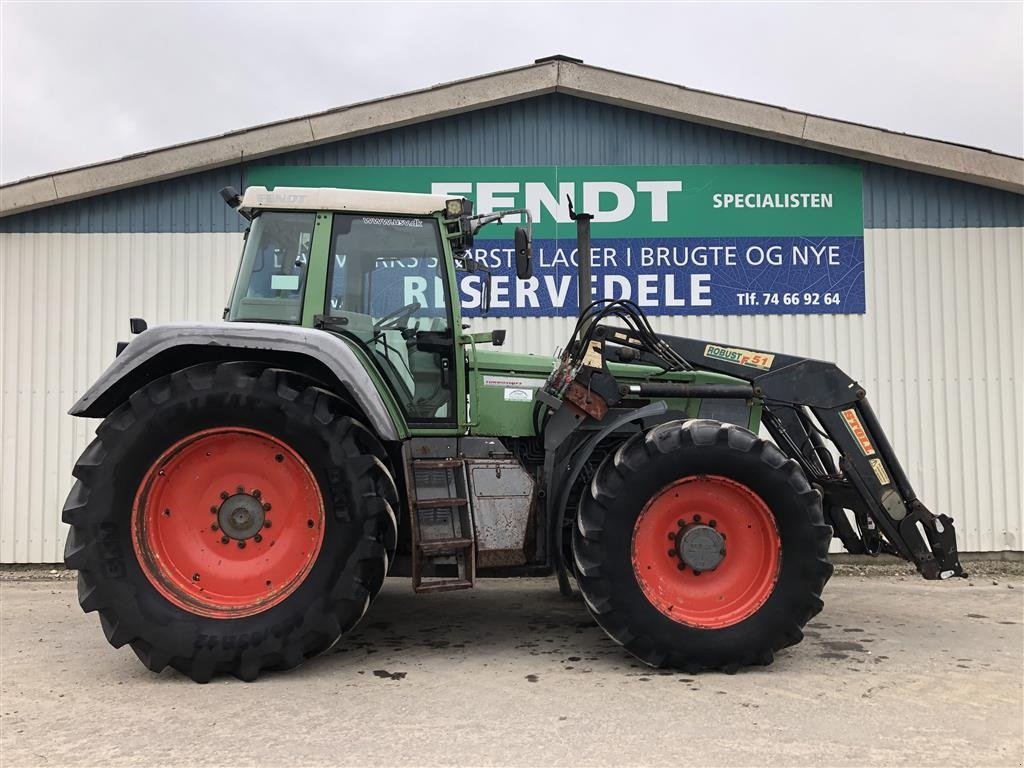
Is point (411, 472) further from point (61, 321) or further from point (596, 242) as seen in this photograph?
point (61, 321)

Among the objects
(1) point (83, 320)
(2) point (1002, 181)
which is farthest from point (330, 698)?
(2) point (1002, 181)

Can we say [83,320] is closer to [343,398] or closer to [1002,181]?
[343,398]

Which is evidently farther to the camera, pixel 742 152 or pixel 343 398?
pixel 742 152

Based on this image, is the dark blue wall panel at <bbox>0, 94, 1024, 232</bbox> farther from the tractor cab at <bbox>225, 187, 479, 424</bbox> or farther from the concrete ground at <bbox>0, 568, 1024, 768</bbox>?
the concrete ground at <bbox>0, 568, 1024, 768</bbox>

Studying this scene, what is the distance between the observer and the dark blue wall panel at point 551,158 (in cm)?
746

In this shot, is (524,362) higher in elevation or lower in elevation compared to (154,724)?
higher

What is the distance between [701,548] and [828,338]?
4.01 meters

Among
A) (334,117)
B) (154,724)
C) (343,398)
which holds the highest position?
(334,117)

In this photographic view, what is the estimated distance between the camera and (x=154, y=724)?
3.44 meters

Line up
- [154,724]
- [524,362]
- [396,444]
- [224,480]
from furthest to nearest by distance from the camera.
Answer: [524,362] < [396,444] < [224,480] < [154,724]

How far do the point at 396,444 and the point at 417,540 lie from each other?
627mm

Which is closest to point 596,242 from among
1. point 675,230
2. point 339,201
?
point 675,230

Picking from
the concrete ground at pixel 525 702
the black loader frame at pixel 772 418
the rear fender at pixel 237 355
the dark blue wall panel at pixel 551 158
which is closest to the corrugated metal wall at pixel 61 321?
the dark blue wall panel at pixel 551 158

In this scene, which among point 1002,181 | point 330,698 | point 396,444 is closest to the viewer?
point 330,698
